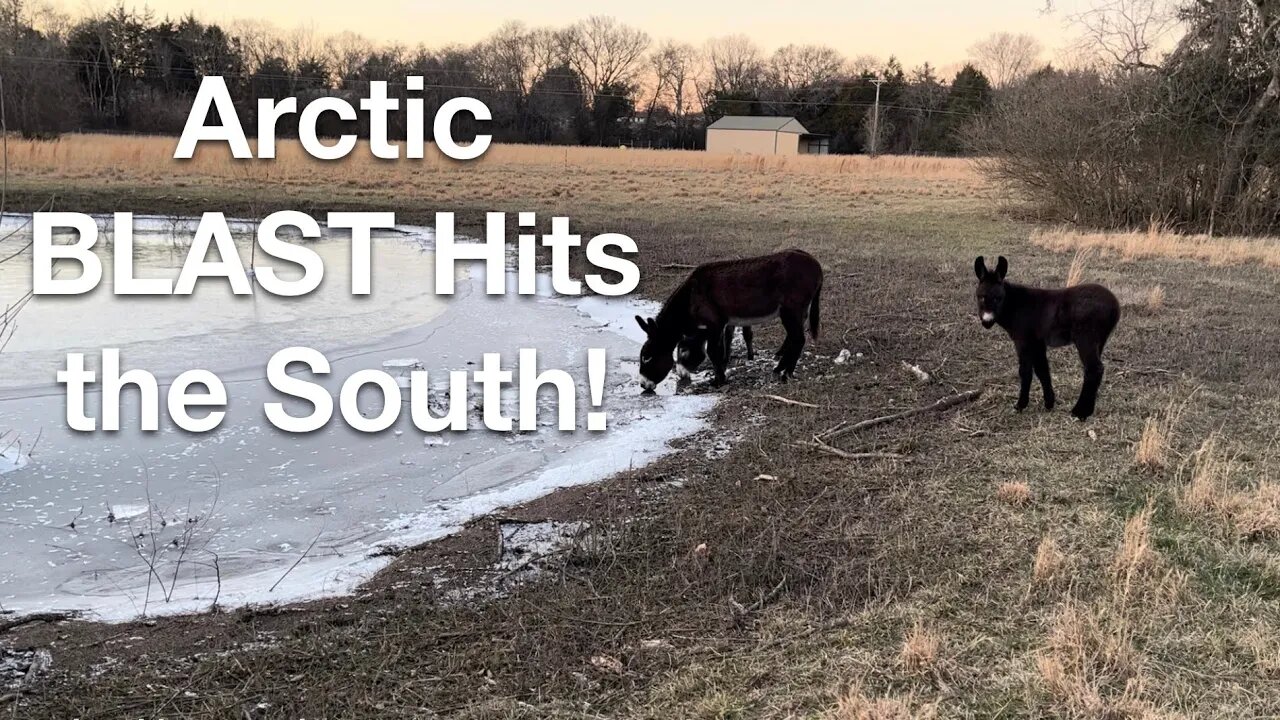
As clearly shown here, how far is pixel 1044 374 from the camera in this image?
6.54 metres

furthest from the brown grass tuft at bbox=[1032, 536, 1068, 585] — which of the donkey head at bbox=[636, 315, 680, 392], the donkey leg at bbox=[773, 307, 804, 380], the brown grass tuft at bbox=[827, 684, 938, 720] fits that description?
the donkey head at bbox=[636, 315, 680, 392]

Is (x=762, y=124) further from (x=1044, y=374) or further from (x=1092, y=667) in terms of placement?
(x=1092, y=667)

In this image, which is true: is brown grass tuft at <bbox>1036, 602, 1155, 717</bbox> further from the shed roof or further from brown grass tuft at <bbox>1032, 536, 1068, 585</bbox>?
the shed roof

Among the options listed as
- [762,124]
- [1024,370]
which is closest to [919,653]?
[1024,370]

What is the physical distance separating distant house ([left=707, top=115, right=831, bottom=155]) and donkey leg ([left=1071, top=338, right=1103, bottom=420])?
68506mm

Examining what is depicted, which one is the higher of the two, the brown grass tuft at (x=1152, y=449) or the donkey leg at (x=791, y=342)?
the donkey leg at (x=791, y=342)

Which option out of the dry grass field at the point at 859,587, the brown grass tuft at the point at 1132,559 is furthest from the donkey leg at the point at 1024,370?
the brown grass tuft at the point at 1132,559

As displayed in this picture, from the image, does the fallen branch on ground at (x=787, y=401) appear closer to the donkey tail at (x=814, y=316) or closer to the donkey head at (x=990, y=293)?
the donkey tail at (x=814, y=316)

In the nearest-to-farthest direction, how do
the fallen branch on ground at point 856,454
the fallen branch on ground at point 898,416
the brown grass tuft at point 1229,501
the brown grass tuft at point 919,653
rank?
the brown grass tuft at point 919,653
the brown grass tuft at point 1229,501
the fallen branch on ground at point 856,454
the fallen branch on ground at point 898,416

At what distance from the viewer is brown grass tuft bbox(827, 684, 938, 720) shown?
123 inches

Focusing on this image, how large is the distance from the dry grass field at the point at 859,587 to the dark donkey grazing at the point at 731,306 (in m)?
0.51

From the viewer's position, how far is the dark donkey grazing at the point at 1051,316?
6.08m

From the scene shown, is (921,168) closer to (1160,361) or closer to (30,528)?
(1160,361)

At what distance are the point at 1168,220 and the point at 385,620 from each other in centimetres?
2128
